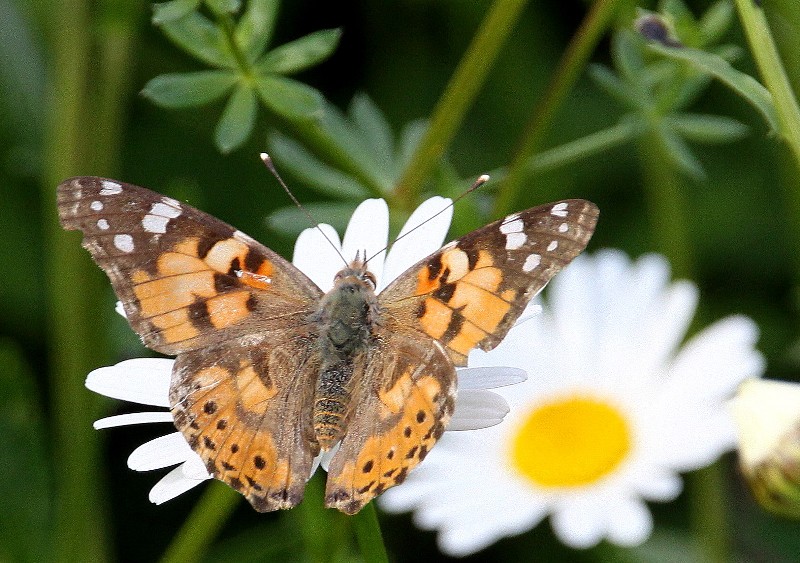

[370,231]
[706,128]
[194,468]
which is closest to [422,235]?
[370,231]

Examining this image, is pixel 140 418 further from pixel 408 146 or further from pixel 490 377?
pixel 408 146

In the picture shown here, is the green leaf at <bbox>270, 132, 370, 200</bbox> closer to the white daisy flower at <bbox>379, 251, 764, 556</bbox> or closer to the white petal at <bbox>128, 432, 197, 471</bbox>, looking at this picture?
the white daisy flower at <bbox>379, 251, 764, 556</bbox>

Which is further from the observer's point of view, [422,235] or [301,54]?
[301,54]

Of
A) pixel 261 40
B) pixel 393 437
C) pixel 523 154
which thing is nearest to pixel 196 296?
pixel 393 437

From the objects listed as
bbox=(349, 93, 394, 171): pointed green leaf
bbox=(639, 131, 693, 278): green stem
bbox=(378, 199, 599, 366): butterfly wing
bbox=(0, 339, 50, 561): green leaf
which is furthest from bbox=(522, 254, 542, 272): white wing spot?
bbox=(0, 339, 50, 561): green leaf

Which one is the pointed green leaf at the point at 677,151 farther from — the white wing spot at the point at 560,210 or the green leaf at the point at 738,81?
the white wing spot at the point at 560,210

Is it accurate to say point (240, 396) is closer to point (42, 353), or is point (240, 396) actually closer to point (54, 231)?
point (54, 231)

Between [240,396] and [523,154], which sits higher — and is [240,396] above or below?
Result: below
